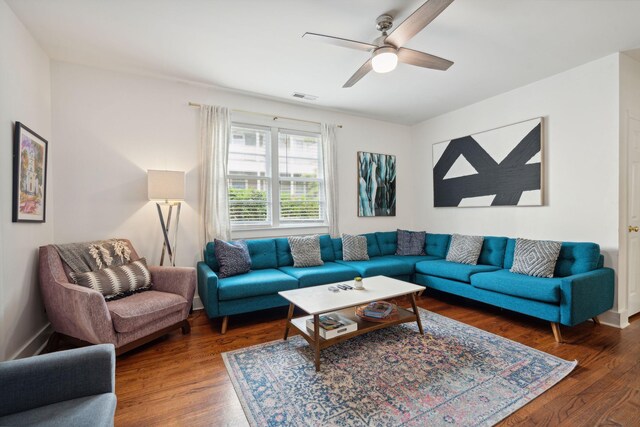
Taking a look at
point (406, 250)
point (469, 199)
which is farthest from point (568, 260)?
point (406, 250)

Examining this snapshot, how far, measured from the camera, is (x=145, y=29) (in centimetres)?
241

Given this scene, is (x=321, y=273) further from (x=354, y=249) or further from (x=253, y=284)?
(x=354, y=249)

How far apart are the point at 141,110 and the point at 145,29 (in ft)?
3.60

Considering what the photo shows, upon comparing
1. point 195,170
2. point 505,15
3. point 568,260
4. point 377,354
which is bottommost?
point 377,354

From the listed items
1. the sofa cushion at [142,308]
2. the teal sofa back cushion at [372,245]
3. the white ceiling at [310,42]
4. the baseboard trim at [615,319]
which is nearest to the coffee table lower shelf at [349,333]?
the sofa cushion at [142,308]

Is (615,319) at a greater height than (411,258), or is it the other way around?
(411,258)

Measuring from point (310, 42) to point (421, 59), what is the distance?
3.19 ft

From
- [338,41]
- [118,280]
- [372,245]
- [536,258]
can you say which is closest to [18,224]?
[118,280]

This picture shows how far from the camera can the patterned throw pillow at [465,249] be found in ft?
12.1

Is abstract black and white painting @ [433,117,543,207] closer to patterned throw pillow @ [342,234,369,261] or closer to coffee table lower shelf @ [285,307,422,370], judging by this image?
patterned throw pillow @ [342,234,369,261]

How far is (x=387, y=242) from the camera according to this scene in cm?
461

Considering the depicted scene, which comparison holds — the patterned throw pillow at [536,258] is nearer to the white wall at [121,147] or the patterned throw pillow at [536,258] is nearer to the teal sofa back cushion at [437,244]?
the teal sofa back cushion at [437,244]

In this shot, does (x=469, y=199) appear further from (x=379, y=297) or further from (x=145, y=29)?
(x=145, y=29)

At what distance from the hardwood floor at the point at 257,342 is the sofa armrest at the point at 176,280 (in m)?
0.43
